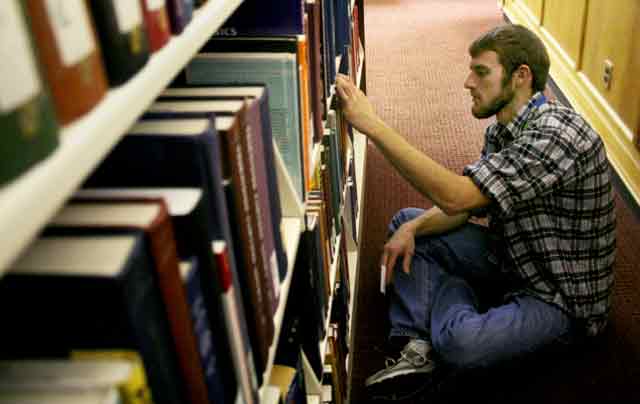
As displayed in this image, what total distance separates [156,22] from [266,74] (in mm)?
433

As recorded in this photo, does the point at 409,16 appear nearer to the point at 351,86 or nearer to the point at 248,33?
the point at 351,86

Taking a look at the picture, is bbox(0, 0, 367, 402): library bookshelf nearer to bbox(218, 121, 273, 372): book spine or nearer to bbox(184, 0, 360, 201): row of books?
bbox(218, 121, 273, 372): book spine

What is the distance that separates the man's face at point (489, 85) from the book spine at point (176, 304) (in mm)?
1407

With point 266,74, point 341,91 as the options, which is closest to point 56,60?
point 266,74

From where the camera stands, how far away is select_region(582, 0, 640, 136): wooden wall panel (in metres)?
2.76

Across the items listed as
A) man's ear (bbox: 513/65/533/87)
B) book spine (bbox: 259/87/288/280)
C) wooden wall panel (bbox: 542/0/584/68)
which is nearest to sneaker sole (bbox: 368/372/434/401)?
man's ear (bbox: 513/65/533/87)

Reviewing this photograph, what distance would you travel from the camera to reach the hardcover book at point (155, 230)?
0.46m

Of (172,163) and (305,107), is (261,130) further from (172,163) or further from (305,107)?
(305,107)

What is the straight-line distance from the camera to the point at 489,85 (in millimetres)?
1784

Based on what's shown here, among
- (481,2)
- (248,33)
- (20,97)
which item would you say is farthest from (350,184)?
(481,2)

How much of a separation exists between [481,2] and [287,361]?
567 cm

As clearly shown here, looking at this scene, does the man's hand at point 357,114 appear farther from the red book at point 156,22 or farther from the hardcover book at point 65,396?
Answer: the hardcover book at point 65,396

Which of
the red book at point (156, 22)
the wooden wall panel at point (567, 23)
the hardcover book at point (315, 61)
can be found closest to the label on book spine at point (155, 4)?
the red book at point (156, 22)

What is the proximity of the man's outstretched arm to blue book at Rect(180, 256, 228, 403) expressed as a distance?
1106 mm
